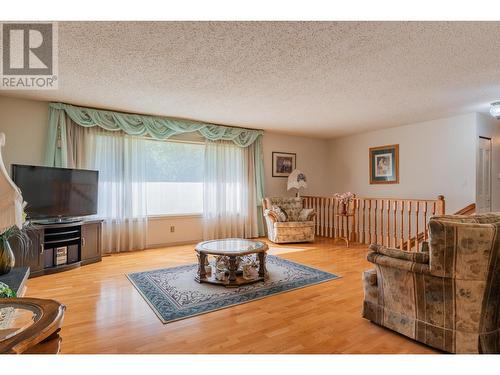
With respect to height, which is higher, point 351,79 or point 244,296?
point 351,79

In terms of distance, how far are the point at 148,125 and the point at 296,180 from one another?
3.33 m

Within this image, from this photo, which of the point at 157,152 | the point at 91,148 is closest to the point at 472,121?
the point at 157,152

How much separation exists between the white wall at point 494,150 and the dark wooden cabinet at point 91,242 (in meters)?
6.63

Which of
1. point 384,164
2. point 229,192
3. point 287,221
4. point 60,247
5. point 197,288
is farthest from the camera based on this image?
point 384,164

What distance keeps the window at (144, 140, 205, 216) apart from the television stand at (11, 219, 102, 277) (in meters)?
1.15

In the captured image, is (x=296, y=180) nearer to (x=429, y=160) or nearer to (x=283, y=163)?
(x=283, y=163)

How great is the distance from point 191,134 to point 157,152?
2.46 feet

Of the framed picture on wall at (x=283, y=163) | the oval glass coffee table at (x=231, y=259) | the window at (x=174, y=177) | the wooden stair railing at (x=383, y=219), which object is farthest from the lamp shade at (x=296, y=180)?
the oval glass coffee table at (x=231, y=259)

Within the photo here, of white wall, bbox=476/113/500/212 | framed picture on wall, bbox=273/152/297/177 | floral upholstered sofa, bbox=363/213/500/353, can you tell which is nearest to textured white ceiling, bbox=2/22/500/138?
white wall, bbox=476/113/500/212

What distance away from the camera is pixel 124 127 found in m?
4.52

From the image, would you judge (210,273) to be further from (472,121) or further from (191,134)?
(472,121)

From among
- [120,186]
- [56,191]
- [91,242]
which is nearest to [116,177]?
[120,186]

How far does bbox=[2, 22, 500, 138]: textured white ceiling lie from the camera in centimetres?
217

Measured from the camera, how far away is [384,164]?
5.94 metres
